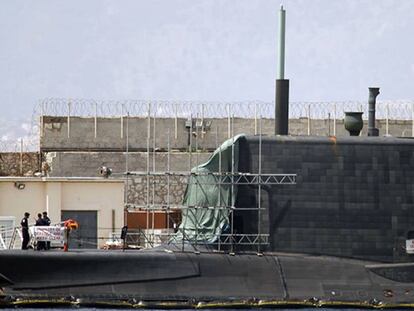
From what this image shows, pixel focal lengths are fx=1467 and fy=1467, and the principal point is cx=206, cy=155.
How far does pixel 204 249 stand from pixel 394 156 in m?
4.93

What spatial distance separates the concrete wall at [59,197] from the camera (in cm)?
4731

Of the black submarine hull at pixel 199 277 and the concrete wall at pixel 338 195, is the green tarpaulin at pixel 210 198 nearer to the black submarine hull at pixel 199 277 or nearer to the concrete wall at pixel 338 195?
the concrete wall at pixel 338 195

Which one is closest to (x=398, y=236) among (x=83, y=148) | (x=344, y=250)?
(x=344, y=250)

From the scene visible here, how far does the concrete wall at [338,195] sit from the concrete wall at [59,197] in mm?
14127

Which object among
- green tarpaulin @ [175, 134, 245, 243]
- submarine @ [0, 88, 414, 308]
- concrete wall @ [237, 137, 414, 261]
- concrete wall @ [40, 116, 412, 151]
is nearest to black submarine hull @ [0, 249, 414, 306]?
submarine @ [0, 88, 414, 308]

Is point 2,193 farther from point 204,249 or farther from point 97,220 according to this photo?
point 204,249

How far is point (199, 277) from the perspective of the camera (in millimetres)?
33438

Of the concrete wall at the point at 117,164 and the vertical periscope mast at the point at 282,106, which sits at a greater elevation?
the vertical periscope mast at the point at 282,106

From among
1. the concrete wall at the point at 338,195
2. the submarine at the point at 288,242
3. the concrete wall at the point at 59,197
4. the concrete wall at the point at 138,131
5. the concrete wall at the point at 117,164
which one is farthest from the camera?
the concrete wall at the point at 138,131

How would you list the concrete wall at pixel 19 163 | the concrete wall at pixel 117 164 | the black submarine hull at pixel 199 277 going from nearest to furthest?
the black submarine hull at pixel 199 277
the concrete wall at pixel 117 164
the concrete wall at pixel 19 163

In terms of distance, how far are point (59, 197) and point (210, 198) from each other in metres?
14.0

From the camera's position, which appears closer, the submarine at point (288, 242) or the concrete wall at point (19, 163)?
the submarine at point (288, 242)

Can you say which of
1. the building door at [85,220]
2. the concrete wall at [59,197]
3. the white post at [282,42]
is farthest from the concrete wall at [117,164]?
the white post at [282,42]

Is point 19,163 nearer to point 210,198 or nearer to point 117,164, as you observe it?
point 117,164
